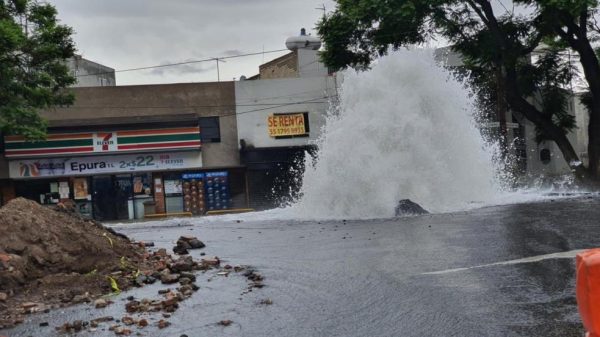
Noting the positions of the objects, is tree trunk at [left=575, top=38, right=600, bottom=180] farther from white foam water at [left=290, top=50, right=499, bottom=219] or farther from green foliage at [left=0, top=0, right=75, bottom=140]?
green foliage at [left=0, top=0, right=75, bottom=140]

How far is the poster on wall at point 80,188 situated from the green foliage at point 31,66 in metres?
6.02

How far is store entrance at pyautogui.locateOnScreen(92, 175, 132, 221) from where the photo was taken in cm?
3222

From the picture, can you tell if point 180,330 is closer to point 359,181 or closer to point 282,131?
point 359,181

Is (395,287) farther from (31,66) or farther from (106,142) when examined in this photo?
(106,142)

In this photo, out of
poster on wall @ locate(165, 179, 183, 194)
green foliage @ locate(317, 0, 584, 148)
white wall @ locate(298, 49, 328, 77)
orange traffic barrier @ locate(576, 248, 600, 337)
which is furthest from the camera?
white wall @ locate(298, 49, 328, 77)

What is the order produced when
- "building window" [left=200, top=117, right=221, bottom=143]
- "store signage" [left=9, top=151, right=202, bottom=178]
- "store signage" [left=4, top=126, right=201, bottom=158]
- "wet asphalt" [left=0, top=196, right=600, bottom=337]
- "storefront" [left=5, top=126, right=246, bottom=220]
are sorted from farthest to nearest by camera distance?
"building window" [left=200, top=117, right=221, bottom=143] → "store signage" [left=9, top=151, right=202, bottom=178] → "storefront" [left=5, top=126, right=246, bottom=220] → "store signage" [left=4, top=126, right=201, bottom=158] → "wet asphalt" [left=0, top=196, right=600, bottom=337]

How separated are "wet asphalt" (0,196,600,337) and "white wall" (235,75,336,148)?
22.1 metres

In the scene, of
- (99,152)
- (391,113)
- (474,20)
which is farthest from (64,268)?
(99,152)

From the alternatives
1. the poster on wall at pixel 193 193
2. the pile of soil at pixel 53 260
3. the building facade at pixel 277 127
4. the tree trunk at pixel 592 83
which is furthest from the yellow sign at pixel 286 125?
the pile of soil at pixel 53 260

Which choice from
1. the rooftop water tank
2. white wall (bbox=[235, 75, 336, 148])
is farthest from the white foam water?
the rooftop water tank

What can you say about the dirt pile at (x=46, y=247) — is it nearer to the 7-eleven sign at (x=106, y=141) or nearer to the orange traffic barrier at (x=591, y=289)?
the orange traffic barrier at (x=591, y=289)

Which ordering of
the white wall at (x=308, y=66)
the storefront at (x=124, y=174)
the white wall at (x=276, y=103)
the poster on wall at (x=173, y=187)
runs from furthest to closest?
the white wall at (x=308, y=66)
the white wall at (x=276, y=103)
the poster on wall at (x=173, y=187)
the storefront at (x=124, y=174)

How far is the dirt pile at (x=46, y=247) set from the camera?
6.77 metres

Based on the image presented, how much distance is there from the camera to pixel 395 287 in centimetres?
610
